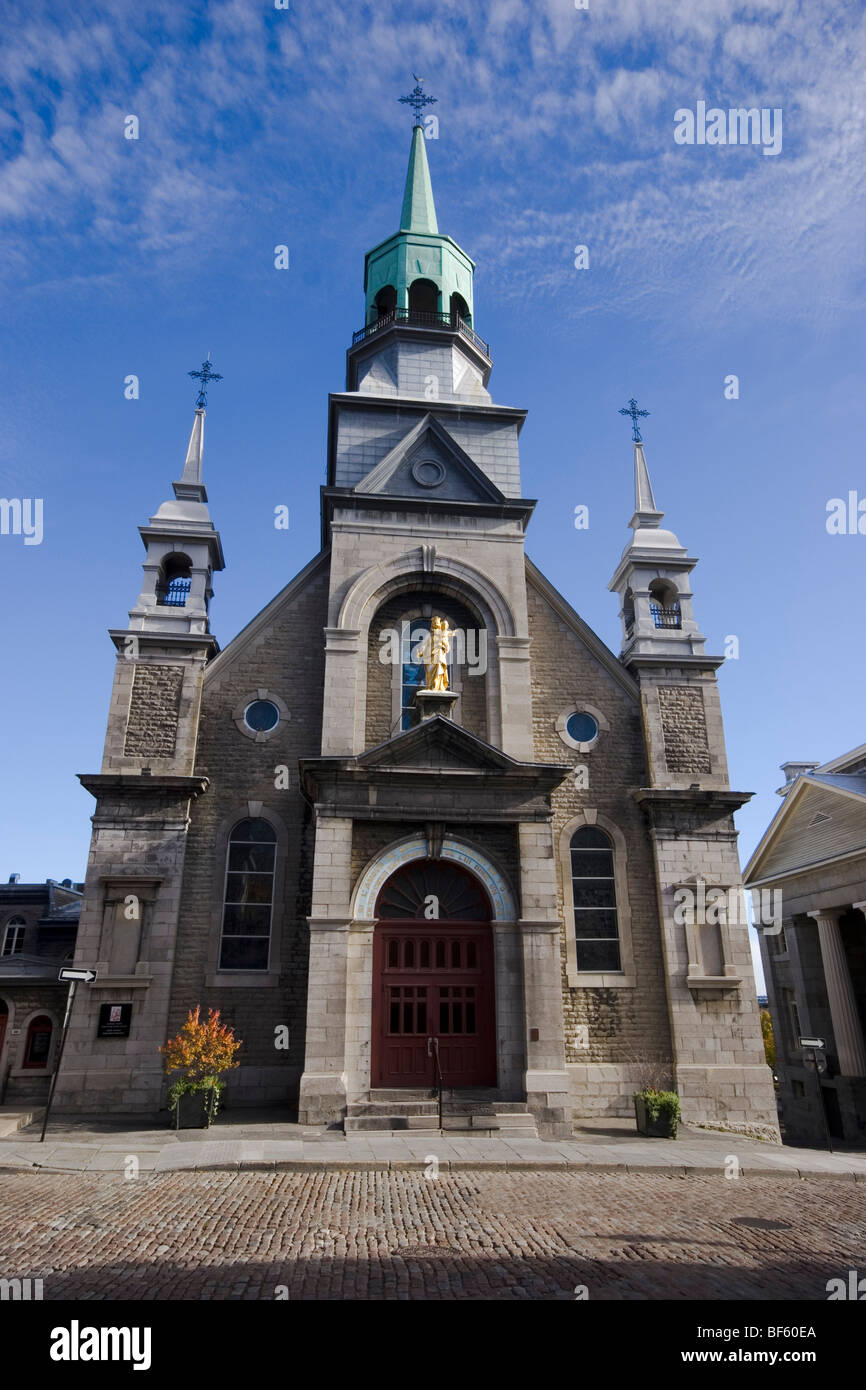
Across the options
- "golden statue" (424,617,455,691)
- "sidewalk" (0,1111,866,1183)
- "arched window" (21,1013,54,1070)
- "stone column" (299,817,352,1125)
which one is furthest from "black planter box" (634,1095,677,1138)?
"arched window" (21,1013,54,1070)

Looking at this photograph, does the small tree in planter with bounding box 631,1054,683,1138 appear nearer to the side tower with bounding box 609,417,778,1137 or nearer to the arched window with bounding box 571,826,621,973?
the side tower with bounding box 609,417,778,1137

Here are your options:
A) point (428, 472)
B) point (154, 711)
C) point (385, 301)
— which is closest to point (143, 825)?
point (154, 711)

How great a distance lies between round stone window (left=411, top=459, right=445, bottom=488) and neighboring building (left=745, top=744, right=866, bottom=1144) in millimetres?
16697

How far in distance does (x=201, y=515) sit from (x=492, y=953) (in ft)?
46.1

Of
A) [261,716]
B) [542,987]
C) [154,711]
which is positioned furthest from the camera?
[261,716]

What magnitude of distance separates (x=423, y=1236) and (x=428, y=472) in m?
18.9

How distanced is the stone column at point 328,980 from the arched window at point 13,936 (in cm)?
1856

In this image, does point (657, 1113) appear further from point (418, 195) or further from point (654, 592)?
point (418, 195)

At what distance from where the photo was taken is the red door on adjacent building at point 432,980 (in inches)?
674

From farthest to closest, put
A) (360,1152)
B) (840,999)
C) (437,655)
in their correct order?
1. (840,999)
2. (437,655)
3. (360,1152)

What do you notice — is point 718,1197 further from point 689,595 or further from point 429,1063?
point 689,595

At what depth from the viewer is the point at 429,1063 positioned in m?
17.1

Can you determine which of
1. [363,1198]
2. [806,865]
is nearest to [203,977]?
[363,1198]

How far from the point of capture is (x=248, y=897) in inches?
766
